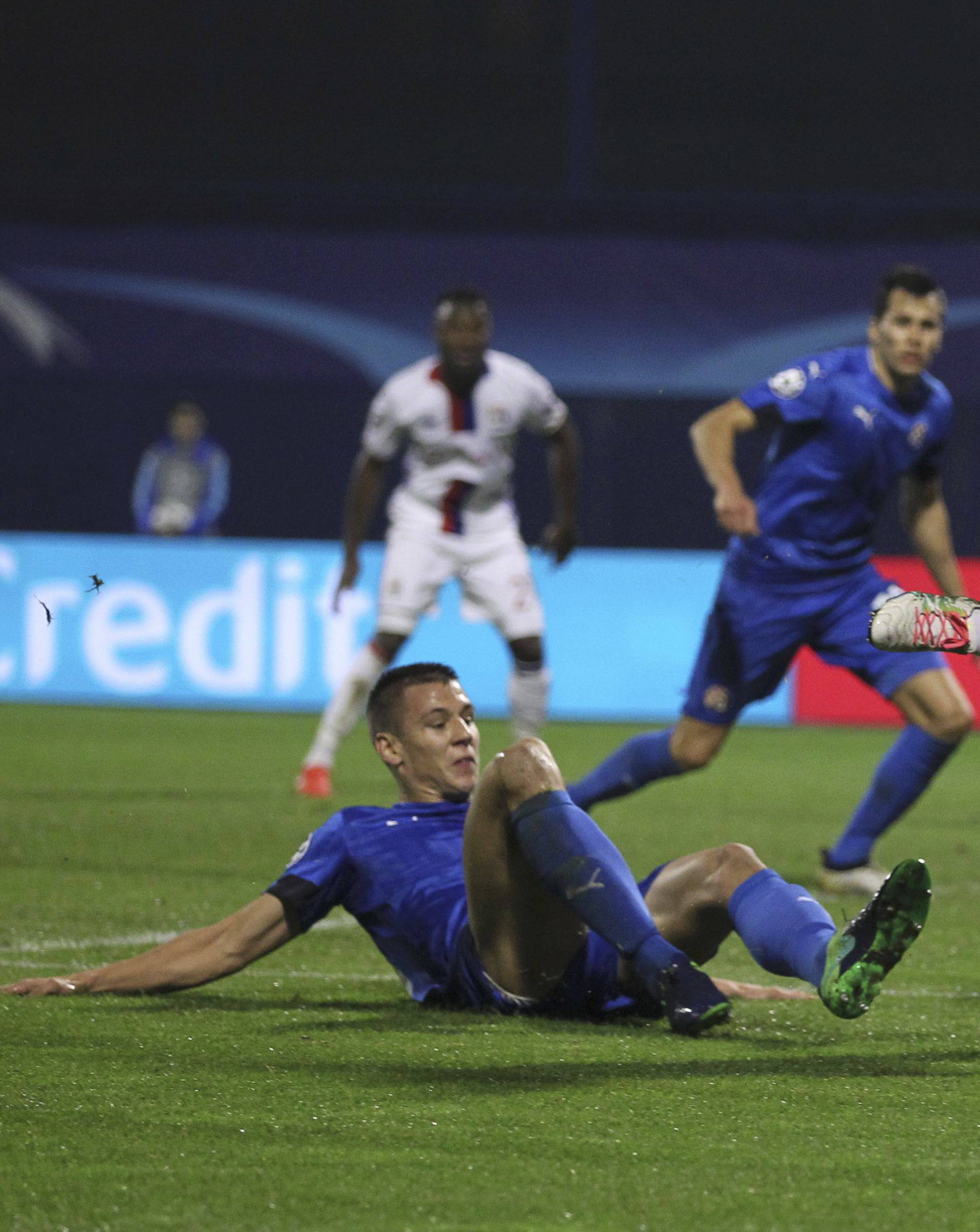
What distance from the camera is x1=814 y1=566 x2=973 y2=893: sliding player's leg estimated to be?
6.07m

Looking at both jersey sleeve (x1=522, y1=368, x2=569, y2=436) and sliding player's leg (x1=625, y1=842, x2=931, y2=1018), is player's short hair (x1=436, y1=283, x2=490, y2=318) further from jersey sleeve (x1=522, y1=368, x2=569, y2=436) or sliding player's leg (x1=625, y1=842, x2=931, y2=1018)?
sliding player's leg (x1=625, y1=842, x2=931, y2=1018)

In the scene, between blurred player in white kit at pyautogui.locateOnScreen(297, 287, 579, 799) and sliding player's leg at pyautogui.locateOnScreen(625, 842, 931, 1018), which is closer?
sliding player's leg at pyautogui.locateOnScreen(625, 842, 931, 1018)

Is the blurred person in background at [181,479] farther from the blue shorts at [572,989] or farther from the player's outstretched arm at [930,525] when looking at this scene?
the blue shorts at [572,989]

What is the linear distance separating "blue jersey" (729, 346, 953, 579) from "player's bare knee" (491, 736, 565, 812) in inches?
103

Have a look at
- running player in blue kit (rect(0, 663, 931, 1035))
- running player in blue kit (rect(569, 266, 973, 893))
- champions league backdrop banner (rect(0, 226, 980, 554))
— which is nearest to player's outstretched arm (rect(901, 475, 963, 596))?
running player in blue kit (rect(569, 266, 973, 893))

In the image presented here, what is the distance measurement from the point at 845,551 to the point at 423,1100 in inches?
128

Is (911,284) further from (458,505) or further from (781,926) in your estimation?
(458,505)

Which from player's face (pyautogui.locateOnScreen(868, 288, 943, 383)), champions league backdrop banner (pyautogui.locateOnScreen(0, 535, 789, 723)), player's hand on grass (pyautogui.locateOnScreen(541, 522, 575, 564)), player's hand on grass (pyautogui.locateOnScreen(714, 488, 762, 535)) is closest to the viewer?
player's hand on grass (pyautogui.locateOnScreen(714, 488, 762, 535))

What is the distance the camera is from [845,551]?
20.2 feet

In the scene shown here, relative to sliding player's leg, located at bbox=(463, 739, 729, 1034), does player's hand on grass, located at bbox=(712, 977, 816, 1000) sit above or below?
below

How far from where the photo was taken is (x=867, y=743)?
473 inches

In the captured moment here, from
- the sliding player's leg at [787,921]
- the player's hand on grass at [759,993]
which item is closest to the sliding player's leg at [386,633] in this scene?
the player's hand on grass at [759,993]

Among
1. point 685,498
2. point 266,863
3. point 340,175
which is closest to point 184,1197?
point 266,863

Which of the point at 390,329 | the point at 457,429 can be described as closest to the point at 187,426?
the point at 390,329
